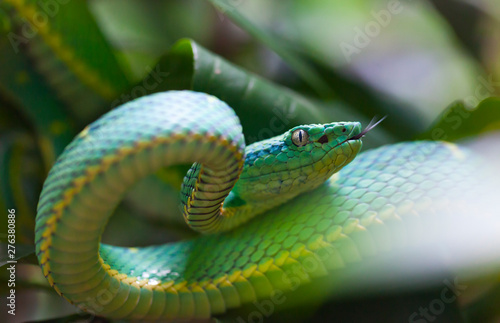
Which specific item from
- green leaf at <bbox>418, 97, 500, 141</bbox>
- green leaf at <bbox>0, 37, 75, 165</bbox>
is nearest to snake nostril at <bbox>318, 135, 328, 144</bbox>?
green leaf at <bbox>418, 97, 500, 141</bbox>

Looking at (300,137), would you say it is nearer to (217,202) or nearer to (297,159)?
(297,159)

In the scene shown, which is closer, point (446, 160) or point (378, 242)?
point (378, 242)

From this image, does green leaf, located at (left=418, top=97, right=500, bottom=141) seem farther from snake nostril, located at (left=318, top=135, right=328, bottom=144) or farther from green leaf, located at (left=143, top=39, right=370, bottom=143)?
snake nostril, located at (left=318, top=135, right=328, bottom=144)

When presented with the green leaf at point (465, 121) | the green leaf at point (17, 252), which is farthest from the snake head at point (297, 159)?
the green leaf at point (17, 252)

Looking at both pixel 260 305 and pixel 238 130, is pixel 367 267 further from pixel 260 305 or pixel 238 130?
pixel 238 130

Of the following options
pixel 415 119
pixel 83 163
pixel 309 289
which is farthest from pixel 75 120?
pixel 415 119
